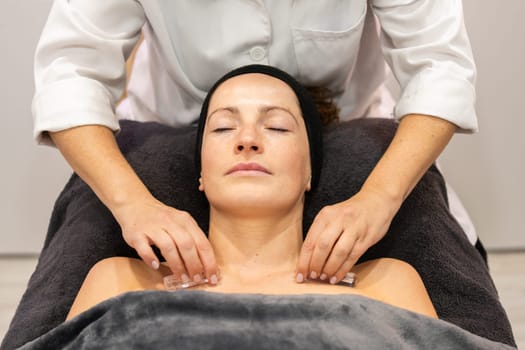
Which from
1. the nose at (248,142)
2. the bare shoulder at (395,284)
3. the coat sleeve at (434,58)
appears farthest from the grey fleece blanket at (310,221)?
the nose at (248,142)

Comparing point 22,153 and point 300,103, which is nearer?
point 300,103

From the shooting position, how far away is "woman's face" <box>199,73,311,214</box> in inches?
55.1

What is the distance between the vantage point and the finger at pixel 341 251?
1307 millimetres

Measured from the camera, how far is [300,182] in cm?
147

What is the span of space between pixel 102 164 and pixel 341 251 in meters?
0.51

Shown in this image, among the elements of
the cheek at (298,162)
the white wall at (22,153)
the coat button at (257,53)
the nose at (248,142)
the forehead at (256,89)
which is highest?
the coat button at (257,53)

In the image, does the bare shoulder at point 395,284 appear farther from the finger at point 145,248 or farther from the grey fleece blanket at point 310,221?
the finger at point 145,248

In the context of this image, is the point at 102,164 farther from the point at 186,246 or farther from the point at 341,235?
the point at 341,235

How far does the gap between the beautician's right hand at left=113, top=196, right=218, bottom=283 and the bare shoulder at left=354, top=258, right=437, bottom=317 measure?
343 millimetres

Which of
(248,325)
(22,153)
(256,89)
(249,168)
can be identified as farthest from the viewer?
(22,153)

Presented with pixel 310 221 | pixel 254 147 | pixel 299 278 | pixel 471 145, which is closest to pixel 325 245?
pixel 299 278

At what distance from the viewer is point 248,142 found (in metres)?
1.40

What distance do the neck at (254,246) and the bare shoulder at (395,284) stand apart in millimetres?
157

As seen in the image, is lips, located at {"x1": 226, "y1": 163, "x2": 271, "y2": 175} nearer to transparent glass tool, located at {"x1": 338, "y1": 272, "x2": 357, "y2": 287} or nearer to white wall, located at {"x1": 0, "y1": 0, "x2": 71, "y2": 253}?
transparent glass tool, located at {"x1": 338, "y1": 272, "x2": 357, "y2": 287}
